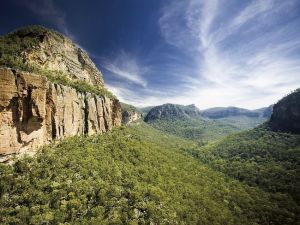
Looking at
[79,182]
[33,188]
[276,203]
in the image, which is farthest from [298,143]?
[33,188]

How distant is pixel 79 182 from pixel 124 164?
57.6ft

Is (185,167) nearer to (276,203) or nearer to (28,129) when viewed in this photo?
(276,203)

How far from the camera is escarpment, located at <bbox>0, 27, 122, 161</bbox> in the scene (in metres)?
42.4

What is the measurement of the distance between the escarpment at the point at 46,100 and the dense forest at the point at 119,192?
376 cm

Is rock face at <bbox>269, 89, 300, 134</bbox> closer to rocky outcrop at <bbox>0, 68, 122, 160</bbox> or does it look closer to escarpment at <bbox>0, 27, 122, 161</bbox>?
escarpment at <bbox>0, 27, 122, 161</bbox>

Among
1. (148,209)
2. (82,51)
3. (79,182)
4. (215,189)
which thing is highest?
(82,51)

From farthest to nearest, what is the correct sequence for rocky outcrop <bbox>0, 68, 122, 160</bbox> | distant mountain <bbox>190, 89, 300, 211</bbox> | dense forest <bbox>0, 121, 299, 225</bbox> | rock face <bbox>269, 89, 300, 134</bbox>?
1. rock face <bbox>269, 89, 300, 134</bbox>
2. distant mountain <bbox>190, 89, 300, 211</bbox>
3. rocky outcrop <bbox>0, 68, 122, 160</bbox>
4. dense forest <bbox>0, 121, 299, 225</bbox>

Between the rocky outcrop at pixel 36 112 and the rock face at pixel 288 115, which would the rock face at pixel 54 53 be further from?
the rock face at pixel 288 115

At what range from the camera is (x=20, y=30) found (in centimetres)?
7019

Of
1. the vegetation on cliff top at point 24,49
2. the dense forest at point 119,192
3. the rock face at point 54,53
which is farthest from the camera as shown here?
the rock face at point 54,53

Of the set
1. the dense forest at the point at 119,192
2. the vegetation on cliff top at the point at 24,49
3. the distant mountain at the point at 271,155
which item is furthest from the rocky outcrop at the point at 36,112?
the distant mountain at the point at 271,155

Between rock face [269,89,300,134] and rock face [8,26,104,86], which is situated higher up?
rock face [8,26,104,86]

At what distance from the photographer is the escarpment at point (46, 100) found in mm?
42356

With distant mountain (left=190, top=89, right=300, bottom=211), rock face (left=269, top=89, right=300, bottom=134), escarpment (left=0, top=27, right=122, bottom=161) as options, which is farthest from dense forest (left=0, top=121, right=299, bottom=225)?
rock face (left=269, top=89, right=300, bottom=134)
